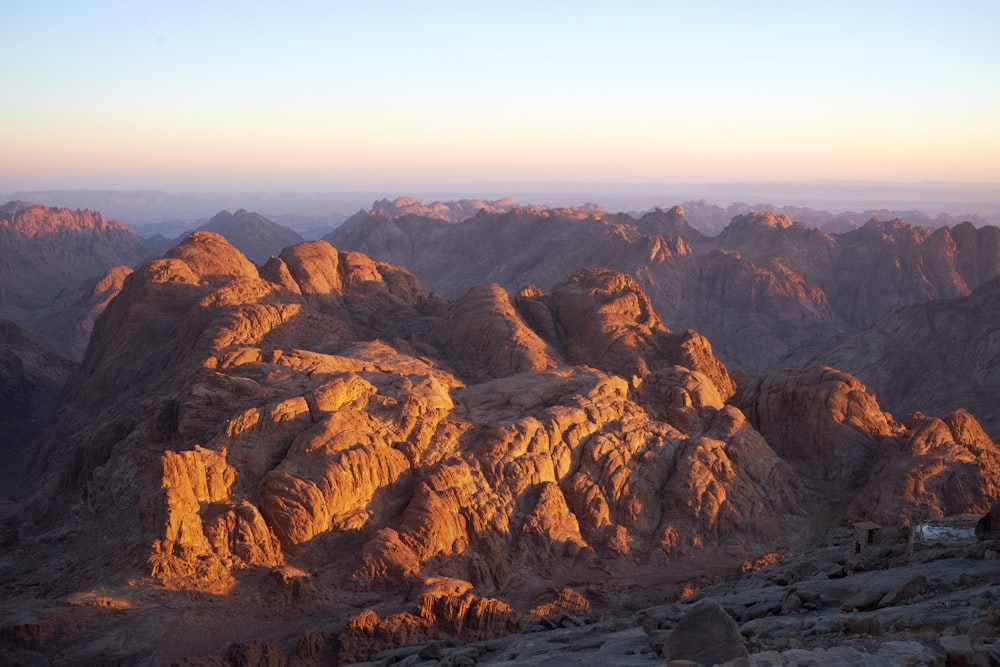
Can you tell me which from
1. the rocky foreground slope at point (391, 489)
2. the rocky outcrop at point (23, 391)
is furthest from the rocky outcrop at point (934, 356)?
the rocky outcrop at point (23, 391)

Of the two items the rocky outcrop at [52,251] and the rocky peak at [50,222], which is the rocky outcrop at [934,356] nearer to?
the rocky outcrop at [52,251]

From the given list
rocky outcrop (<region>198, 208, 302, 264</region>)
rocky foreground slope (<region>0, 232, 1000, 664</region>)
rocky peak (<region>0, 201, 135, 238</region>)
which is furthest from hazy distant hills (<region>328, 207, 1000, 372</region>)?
rocky peak (<region>0, 201, 135, 238</region>)

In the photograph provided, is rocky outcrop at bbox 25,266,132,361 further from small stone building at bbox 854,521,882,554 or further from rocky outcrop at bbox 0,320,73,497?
small stone building at bbox 854,521,882,554

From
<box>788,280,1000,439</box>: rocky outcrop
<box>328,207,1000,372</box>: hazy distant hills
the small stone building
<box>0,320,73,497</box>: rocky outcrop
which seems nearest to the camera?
the small stone building

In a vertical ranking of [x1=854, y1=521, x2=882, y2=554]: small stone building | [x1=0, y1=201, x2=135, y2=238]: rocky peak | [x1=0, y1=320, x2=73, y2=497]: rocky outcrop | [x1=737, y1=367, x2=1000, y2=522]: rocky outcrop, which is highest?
[x1=0, y1=201, x2=135, y2=238]: rocky peak

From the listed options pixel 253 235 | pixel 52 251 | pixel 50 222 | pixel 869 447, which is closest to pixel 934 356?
pixel 869 447

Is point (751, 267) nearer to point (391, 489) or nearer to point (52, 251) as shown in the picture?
point (391, 489)
